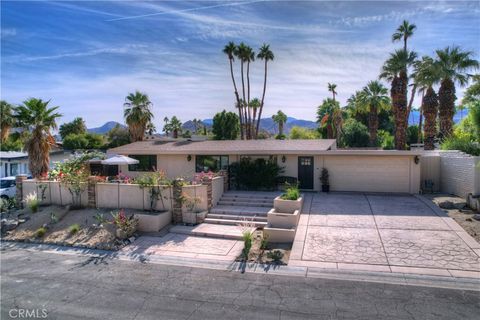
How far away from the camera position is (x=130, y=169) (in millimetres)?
22125

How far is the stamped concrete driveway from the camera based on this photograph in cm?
941

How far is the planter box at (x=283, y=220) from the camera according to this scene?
495 inches

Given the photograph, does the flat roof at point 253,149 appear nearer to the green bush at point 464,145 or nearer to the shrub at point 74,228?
the green bush at point 464,145

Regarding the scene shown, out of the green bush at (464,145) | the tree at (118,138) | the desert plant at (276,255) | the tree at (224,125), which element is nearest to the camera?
the desert plant at (276,255)

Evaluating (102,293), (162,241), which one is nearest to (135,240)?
(162,241)

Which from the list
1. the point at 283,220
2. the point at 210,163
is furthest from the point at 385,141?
the point at 283,220

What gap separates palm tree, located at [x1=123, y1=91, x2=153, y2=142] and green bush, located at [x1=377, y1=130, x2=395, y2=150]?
85.0ft

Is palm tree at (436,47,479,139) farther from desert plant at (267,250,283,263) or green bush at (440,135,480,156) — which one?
desert plant at (267,250,283,263)

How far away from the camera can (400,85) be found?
27453 millimetres

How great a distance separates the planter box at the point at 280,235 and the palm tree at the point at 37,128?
46.0 ft

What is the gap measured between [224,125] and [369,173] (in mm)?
30979

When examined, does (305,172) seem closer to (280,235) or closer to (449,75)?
(280,235)

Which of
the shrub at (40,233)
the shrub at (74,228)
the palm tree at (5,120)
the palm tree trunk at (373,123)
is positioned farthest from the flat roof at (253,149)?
the palm tree trunk at (373,123)

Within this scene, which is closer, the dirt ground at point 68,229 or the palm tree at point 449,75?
the dirt ground at point 68,229
